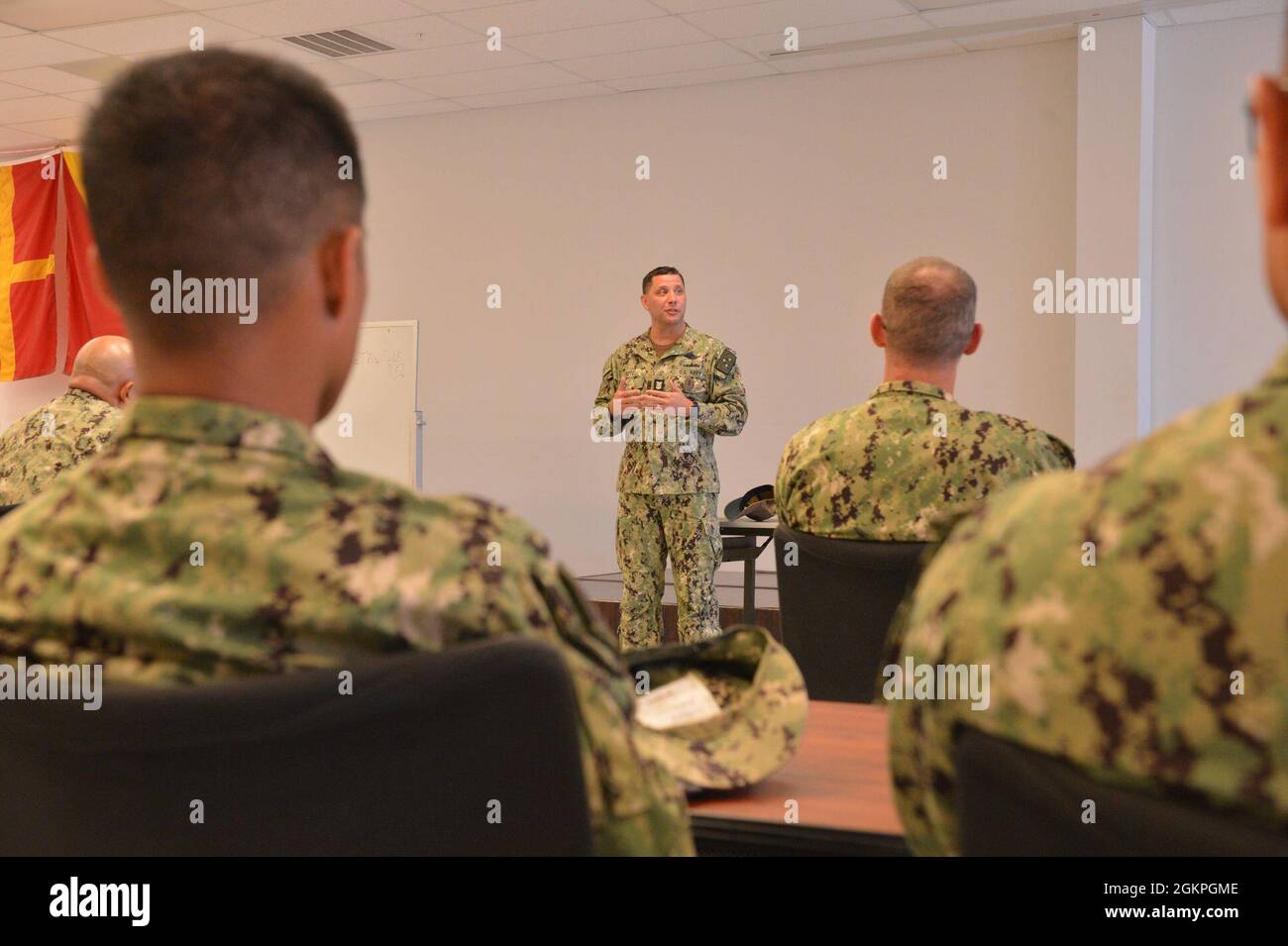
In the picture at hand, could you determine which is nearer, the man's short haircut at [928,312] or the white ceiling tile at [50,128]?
the man's short haircut at [928,312]

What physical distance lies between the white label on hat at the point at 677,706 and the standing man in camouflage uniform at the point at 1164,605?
0.60m

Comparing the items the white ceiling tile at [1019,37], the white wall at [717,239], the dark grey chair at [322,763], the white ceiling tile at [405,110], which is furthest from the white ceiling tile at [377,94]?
the dark grey chair at [322,763]

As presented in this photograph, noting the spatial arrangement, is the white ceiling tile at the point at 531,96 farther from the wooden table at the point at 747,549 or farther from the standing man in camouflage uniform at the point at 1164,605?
the standing man in camouflage uniform at the point at 1164,605

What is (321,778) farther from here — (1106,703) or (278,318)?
(1106,703)

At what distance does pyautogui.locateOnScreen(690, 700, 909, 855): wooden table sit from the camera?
110 centimetres

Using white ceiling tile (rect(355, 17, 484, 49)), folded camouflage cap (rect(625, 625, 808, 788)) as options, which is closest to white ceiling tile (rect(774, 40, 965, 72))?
white ceiling tile (rect(355, 17, 484, 49))

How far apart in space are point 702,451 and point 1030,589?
4.68 metres

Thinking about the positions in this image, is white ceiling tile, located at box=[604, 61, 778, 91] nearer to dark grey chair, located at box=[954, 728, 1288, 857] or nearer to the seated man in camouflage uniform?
the seated man in camouflage uniform

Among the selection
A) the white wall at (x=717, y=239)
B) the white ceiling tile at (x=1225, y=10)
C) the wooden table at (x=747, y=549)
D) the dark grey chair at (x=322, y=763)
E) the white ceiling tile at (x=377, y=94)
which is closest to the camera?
the dark grey chair at (x=322, y=763)

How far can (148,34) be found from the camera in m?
6.12

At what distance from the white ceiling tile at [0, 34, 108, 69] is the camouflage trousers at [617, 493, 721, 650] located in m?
3.55

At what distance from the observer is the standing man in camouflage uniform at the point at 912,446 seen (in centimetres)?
231

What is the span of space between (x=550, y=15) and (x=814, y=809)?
5245 millimetres
